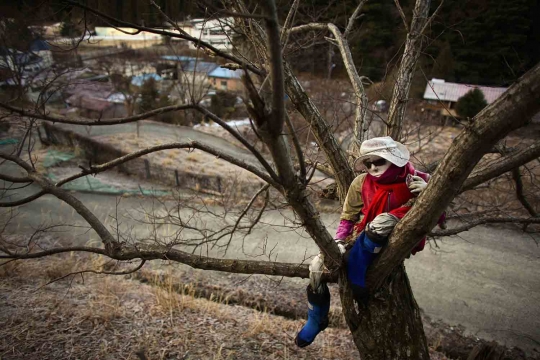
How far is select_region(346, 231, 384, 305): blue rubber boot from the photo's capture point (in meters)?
2.63

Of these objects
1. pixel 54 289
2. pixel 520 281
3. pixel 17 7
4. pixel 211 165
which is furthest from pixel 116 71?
pixel 520 281

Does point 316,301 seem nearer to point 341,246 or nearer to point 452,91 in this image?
point 341,246

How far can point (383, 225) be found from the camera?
8.28ft

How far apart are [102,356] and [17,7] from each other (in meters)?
6.19

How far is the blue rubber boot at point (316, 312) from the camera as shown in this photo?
120 inches

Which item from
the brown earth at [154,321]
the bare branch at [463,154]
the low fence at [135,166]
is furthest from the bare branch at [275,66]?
the low fence at [135,166]

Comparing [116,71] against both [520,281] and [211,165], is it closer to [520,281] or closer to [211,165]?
[211,165]

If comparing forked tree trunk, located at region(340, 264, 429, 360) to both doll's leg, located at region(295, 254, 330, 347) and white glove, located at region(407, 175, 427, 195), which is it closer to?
doll's leg, located at region(295, 254, 330, 347)

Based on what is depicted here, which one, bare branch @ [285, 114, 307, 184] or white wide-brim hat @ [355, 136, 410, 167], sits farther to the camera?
white wide-brim hat @ [355, 136, 410, 167]

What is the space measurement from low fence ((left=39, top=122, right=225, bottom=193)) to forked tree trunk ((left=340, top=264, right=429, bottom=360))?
7.45 meters

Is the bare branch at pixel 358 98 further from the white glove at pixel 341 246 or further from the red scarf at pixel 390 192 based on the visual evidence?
the white glove at pixel 341 246

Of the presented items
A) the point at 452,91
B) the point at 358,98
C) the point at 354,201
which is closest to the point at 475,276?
the point at 358,98

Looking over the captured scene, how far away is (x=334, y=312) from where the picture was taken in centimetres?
640

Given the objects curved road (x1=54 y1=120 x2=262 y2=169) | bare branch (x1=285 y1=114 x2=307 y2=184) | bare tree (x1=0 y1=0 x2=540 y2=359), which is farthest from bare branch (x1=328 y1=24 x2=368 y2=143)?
curved road (x1=54 y1=120 x2=262 y2=169)
